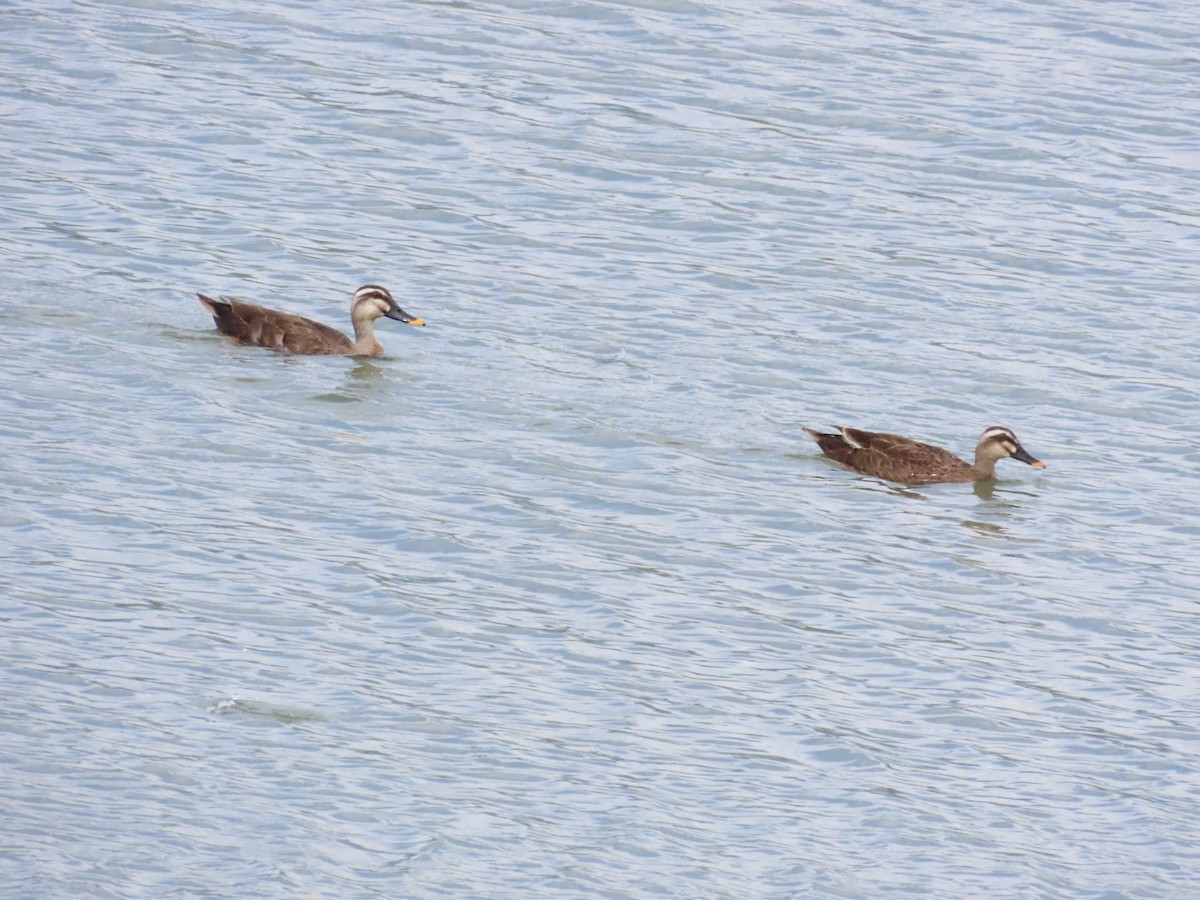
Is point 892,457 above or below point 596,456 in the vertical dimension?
above

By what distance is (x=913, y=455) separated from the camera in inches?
587

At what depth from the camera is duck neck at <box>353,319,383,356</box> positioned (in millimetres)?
16469

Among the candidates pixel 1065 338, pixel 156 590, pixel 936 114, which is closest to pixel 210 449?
pixel 156 590

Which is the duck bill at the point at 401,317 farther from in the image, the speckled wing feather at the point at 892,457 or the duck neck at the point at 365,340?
the speckled wing feather at the point at 892,457

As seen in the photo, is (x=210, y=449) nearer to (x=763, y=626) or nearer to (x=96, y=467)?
(x=96, y=467)

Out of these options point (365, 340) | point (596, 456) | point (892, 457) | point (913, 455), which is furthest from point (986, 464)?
point (365, 340)

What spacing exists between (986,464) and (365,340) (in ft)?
16.3

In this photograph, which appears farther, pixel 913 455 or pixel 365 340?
pixel 365 340

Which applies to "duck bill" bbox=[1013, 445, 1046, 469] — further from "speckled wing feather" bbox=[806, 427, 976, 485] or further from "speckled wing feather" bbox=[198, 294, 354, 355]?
"speckled wing feather" bbox=[198, 294, 354, 355]

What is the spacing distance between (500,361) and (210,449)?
10.7 ft

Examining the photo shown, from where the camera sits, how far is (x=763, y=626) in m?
11.6

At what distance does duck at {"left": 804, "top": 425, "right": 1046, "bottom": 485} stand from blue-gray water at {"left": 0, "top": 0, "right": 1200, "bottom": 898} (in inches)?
6.5

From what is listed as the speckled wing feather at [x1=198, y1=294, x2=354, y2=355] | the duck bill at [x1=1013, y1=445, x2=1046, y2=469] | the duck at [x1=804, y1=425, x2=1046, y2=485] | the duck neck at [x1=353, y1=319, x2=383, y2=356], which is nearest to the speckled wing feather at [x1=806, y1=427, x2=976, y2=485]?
the duck at [x1=804, y1=425, x2=1046, y2=485]

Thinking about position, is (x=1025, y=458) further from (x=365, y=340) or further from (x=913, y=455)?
(x=365, y=340)
